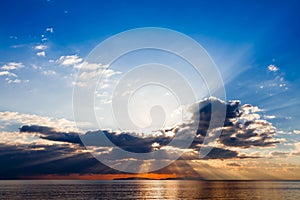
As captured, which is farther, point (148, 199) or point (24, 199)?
point (148, 199)

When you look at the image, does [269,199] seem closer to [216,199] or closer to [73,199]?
[216,199]

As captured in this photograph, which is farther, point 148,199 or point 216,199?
point 148,199

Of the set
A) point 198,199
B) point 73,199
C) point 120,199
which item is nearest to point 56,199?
point 73,199

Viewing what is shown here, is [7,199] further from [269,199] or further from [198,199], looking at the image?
[269,199]

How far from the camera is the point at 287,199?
16500cm

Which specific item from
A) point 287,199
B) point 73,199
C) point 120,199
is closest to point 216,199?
point 287,199

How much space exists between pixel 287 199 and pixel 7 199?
6037 inches

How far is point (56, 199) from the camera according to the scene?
520 ft

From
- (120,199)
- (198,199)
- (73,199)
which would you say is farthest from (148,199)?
(73,199)

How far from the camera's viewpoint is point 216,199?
159250 millimetres

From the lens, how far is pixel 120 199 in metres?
164

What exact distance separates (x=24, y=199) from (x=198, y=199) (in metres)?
93.2

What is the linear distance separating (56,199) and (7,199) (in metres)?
24.8

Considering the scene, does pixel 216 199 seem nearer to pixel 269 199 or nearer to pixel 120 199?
pixel 269 199
